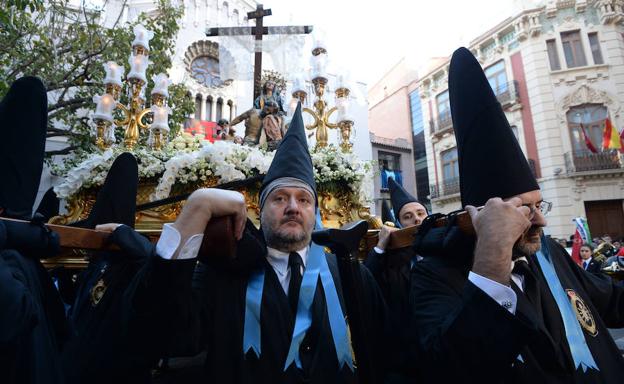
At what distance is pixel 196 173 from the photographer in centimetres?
359

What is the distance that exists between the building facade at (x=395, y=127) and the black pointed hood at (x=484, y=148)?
1891 cm

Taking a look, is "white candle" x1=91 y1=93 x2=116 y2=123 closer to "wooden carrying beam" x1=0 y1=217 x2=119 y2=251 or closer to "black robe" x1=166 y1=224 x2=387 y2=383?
"wooden carrying beam" x1=0 y1=217 x2=119 y2=251

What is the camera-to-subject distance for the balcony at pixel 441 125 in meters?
20.0

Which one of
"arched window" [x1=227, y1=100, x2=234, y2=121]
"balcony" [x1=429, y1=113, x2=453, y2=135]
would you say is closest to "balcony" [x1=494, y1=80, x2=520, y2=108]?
"balcony" [x1=429, y1=113, x2=453, y2=135]

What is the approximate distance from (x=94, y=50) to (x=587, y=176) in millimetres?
18833

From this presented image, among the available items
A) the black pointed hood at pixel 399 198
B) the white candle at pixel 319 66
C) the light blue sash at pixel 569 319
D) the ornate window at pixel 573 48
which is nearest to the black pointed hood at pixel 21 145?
the light blue sash at pixel 569 319

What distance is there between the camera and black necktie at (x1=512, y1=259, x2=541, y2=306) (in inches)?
57.5

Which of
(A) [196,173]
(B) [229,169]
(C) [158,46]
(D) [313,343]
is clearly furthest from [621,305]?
(C) [158,46]

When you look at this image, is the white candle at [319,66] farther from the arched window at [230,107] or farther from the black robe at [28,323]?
the arched window at [230,107]

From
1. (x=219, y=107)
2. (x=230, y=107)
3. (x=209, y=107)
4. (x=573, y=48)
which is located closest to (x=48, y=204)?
(x=209, y=107)

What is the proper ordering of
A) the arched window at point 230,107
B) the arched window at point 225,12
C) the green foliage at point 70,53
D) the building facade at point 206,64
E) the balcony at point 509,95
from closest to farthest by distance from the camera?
the green foliage at point 70,53 → the balcony at point 509,95 → the building facade at point 206,64 → the arched window at point 230,107 → the arched window at point 225,12

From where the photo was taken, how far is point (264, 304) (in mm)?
1595

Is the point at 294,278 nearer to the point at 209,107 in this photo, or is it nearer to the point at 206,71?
the point at 209,107

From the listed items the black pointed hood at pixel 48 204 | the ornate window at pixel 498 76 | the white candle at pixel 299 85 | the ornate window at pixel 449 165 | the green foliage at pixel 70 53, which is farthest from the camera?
the ornate window at pixel 449 165
